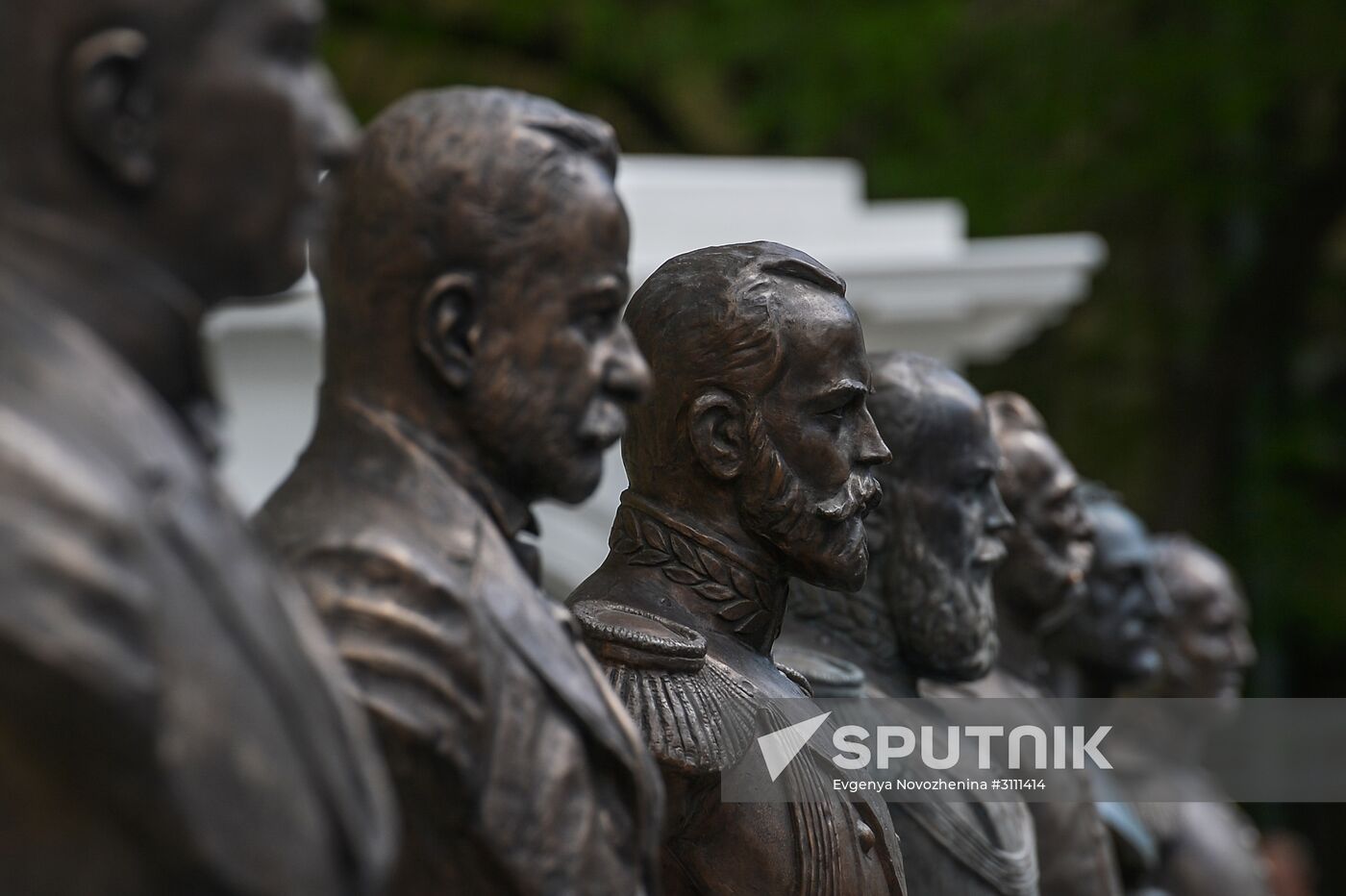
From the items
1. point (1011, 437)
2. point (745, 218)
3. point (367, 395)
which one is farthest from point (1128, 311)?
point (367, 395)

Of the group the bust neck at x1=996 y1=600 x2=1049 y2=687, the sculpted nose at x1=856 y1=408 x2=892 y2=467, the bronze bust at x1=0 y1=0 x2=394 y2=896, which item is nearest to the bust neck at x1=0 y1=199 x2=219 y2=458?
the bronze bust at x1=0 y1=0 x2=394 y2=896

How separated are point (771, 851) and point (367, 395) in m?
1.10

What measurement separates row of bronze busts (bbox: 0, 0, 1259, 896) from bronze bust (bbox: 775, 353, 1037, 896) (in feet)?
1.07

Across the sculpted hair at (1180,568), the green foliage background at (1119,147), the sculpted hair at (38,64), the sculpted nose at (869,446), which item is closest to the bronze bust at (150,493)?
the sculpted hair at (38,64)

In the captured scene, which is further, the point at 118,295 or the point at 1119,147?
the point at 1119,147

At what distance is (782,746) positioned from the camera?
3.22 m

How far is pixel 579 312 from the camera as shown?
2.40 meters

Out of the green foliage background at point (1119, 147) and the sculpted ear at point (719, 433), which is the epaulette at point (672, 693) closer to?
the sculpted ear at point (719, 433)

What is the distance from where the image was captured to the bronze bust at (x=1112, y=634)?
5.66m

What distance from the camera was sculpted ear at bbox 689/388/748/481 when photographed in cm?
329

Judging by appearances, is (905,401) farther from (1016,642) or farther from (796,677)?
(1016,642)

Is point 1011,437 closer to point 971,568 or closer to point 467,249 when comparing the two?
point 971,568

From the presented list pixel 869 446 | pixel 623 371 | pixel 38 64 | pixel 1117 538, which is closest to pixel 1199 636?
pixel 1117 538

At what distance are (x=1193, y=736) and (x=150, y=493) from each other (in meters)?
5.44
